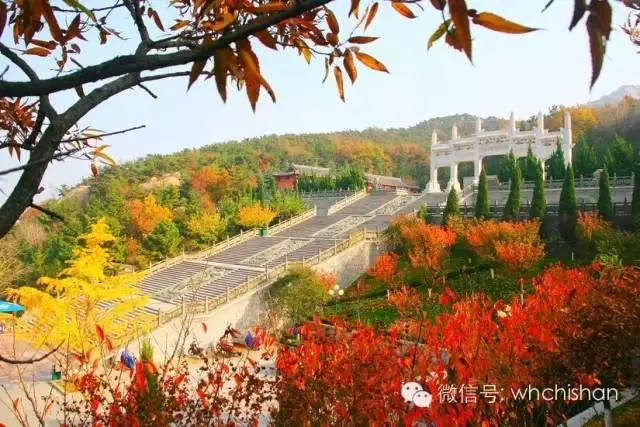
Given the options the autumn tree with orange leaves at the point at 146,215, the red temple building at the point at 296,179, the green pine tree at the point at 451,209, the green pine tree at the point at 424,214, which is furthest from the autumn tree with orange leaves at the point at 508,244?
the red temple building at the point at 296,179

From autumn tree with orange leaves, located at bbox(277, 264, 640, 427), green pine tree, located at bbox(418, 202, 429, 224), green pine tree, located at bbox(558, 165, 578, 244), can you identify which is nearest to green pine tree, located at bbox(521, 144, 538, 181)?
green pine tree, located at bbox(418, 202, 429, 224)

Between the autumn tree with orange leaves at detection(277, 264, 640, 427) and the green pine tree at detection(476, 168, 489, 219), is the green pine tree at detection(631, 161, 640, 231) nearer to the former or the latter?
the green pine tree at detection(476, 168, 489, 219)

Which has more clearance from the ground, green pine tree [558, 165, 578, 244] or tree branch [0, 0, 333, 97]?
tree branch [0, 0, 333, 97]

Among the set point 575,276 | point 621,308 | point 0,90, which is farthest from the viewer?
point 575,276

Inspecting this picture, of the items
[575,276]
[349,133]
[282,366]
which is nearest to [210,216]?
[575,276]

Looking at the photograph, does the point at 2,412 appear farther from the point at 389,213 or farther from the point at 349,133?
the point at 349,133

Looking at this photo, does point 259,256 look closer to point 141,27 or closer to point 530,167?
point 530,167

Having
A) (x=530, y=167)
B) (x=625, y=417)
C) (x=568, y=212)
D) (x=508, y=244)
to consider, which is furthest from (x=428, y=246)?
(x=625, y=417)
